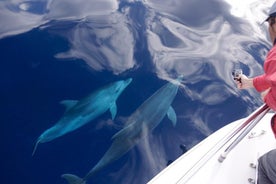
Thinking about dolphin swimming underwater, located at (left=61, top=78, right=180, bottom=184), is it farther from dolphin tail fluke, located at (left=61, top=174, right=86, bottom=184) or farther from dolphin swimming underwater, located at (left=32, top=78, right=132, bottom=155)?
dolphin swimming underwater, located at (left=32, top=78, right=132, bottom=155)

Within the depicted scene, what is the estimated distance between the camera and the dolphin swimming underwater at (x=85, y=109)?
174 inches

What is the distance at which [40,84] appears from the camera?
15.9ft

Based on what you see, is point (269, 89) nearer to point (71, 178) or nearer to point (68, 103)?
point (71, 178)

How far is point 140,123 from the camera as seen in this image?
4.96m

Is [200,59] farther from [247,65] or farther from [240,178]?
[240,178]

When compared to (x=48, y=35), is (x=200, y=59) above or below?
below

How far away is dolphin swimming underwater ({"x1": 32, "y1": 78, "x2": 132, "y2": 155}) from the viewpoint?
4.42 m

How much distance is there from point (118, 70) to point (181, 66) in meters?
1.12

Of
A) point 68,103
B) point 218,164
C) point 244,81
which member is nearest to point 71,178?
point 68,103

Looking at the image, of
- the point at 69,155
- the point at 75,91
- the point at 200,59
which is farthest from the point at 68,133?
the point at 200,59

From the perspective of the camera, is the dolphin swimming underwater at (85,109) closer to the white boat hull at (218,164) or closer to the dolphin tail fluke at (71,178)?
the dolphin tail fluke at (71,178)

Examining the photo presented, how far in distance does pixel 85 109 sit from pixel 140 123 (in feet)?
2.28

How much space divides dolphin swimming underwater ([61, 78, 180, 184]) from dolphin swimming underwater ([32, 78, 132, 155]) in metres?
0.28

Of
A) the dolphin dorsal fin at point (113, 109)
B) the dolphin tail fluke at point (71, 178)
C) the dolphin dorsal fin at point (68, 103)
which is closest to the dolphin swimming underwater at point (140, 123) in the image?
the dolphin tail fluke at point (71, 178)
